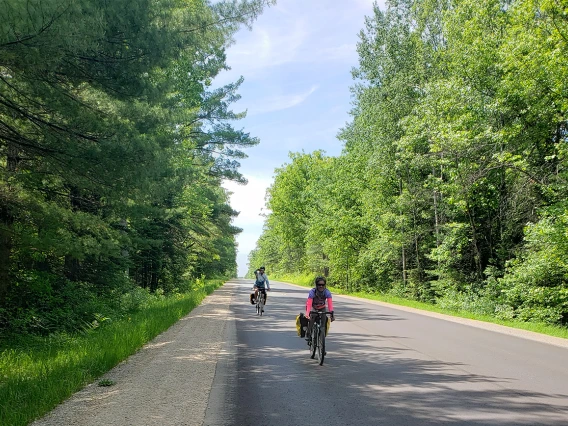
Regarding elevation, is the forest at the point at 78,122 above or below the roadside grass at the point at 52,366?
above

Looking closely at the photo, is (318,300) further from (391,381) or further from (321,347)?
(391,381)

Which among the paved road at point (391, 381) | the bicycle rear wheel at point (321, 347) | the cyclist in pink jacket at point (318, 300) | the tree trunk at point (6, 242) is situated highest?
the tree trunk at point (6, 242)

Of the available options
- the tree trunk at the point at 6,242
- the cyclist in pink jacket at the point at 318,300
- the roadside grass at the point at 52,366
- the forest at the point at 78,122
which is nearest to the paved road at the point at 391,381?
the cyclist in pink jacket at the point at 318,300

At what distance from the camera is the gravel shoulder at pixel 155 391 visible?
510 centimetres

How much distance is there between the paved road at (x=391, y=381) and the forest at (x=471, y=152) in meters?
8.93

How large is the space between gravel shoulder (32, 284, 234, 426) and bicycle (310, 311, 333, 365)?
176 cm

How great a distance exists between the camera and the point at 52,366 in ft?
24.5

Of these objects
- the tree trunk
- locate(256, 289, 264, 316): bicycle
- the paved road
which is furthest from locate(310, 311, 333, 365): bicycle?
locate(256, 289, 264, 316): bicycle

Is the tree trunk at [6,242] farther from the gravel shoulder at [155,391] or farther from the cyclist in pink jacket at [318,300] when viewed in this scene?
the cyclist in pink jacket at [318,300]

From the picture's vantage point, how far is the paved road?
5.22m

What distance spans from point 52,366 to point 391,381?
5.61 meters

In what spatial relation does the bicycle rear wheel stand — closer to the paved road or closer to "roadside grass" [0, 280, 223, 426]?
the paved road

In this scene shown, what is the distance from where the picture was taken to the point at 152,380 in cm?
691

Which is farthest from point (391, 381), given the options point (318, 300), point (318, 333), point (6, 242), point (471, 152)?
point (471, 152)
